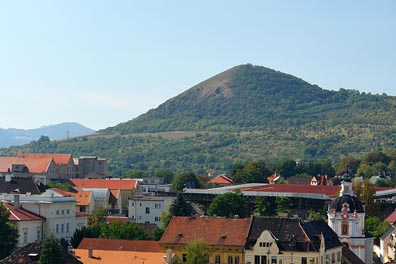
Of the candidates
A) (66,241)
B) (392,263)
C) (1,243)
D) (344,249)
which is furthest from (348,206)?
(1,243)

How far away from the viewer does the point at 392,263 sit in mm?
84125

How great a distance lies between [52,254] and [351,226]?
43643 millimetres

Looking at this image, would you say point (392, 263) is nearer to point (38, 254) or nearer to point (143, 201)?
point (38, 254)

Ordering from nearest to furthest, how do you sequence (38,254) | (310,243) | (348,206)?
1. (38,254)
2. (310,243)
3. (348,206)

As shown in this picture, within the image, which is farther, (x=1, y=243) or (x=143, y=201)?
(x=143, y=201)

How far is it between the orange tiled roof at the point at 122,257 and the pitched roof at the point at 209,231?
17.0ft

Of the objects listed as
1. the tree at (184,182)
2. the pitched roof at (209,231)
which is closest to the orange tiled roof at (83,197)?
the tree at (184,182)

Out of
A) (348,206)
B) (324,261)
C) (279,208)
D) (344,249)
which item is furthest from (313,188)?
(324,261)

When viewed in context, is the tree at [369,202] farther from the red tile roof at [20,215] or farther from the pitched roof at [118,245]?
the pitched roof at [118,245]

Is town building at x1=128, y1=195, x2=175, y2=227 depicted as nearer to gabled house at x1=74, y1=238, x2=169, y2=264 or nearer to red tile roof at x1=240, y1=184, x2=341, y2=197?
red tile roof at x1=240, y1=184, x2=341, y2=197

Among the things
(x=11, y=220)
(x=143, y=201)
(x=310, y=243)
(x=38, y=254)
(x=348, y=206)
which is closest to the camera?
(x=38, y=254)

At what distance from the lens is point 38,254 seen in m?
70.4

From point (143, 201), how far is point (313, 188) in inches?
1374

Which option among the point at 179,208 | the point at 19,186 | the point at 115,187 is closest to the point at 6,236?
the point at 179,208
